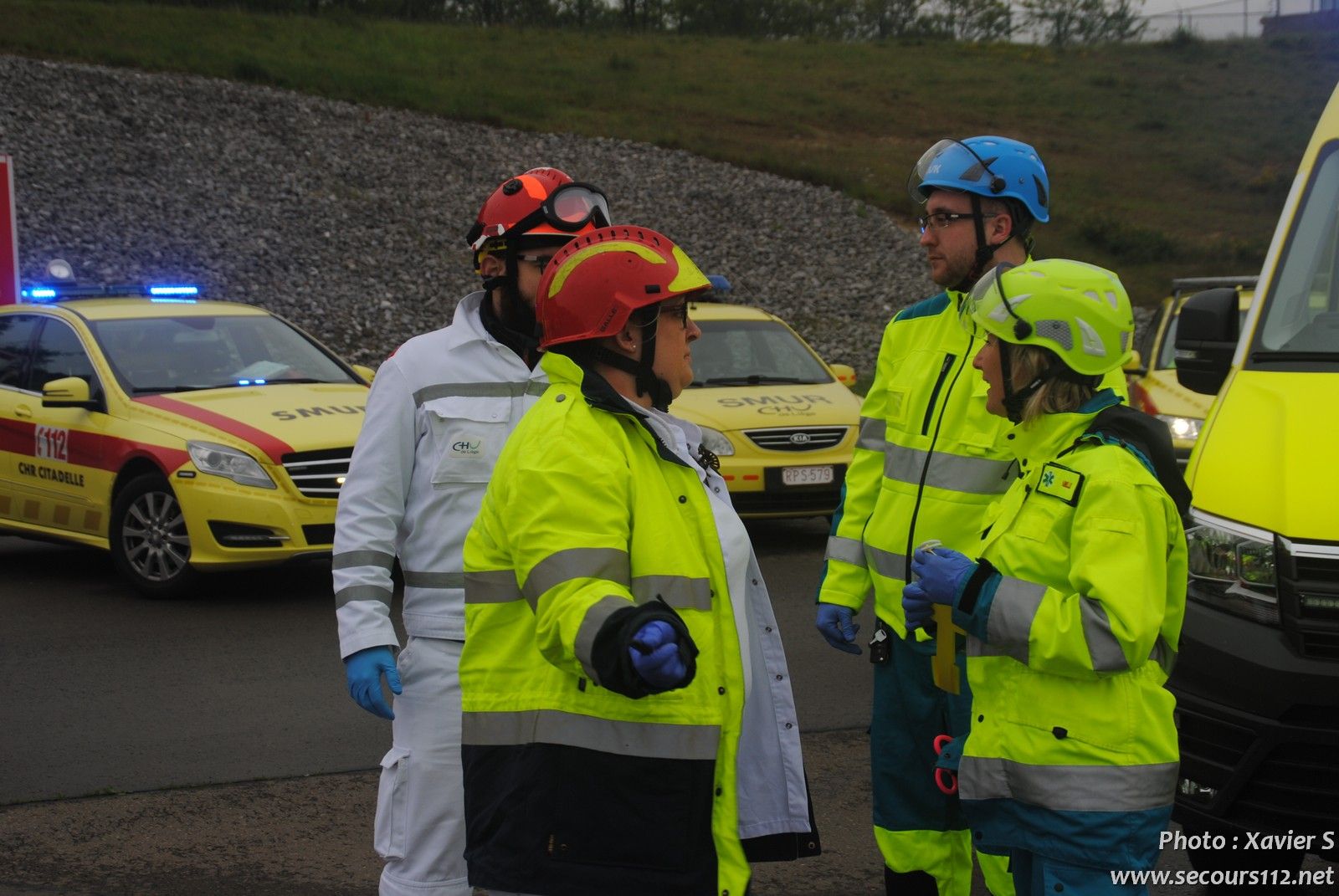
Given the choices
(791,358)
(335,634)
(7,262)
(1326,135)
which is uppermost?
(1326,135)

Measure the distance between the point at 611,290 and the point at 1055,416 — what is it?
101cm

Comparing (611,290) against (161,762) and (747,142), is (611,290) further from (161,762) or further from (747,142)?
(747,142)

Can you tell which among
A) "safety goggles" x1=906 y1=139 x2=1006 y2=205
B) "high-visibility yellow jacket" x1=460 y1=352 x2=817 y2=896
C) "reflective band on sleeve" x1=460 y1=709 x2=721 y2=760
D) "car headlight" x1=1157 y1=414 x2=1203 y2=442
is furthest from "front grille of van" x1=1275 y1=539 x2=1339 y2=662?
"car headlight" x1=1157 y1=414 x2=1203 y2=442

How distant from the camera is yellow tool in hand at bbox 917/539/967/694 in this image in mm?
3514

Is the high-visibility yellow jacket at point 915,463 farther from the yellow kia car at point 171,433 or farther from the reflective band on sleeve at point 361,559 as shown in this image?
the yellow kia car at point 171,433

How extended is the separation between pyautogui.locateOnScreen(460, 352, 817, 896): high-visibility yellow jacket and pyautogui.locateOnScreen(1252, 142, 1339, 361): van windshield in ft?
10.4

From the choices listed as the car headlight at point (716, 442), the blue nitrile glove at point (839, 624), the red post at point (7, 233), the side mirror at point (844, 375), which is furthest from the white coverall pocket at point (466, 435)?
the red post at point (7, 233)

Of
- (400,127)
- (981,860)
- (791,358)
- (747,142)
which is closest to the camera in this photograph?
(981,860)

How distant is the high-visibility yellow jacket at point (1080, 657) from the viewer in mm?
2891

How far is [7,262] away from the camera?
12.8 m

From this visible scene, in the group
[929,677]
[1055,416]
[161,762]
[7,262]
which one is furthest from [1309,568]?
[7,262]

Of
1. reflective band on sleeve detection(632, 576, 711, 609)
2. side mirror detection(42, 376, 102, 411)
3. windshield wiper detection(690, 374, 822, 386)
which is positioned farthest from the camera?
windshield wiper detection(690, 374, 822, 386)

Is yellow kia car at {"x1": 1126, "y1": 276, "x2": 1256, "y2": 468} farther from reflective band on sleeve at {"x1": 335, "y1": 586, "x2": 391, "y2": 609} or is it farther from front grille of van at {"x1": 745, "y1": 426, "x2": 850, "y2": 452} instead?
reflective band on sleeve at {"x1": 335, "y1": 586, "x2": 391, "y2": 609}

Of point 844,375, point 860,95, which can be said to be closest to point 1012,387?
point 844,375
